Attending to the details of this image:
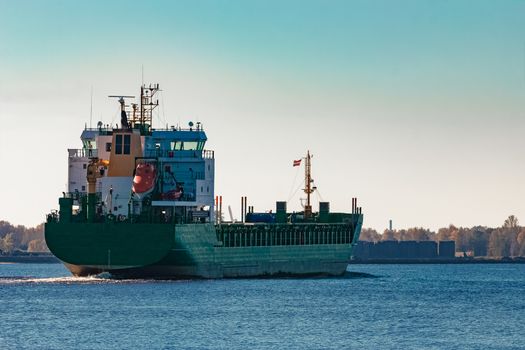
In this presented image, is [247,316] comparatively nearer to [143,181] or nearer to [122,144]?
[143,181]

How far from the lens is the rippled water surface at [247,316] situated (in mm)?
76125

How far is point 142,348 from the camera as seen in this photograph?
7262cm

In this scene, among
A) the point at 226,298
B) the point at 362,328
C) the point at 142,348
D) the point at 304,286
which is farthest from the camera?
the point at 304,286

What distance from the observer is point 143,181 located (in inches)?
4402

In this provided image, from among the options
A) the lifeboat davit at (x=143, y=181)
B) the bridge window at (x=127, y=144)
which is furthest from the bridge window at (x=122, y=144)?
the lifeboat davit at (x=143, y=181)

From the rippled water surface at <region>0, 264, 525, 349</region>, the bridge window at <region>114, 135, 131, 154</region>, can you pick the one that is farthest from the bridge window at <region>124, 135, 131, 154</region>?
the rippled water surface at <region>0, 264, 525, 349</region>

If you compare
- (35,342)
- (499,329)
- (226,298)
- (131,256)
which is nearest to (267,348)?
(35,342)

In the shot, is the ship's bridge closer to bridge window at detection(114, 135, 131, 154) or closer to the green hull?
bridge window at detection(114, 135, 131, 154)

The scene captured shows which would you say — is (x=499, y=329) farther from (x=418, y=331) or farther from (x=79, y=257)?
(x=79, y=257)

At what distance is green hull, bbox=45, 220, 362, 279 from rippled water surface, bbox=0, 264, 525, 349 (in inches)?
55.2

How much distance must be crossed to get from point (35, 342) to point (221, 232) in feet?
146

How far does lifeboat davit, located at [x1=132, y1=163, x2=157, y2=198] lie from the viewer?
112 m

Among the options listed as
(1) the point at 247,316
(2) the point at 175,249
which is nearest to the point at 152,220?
(2) the point at 175,249

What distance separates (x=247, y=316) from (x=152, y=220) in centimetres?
2411
